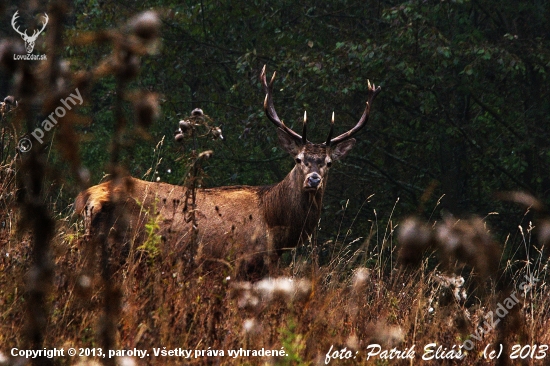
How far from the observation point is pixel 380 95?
1361 centimetres

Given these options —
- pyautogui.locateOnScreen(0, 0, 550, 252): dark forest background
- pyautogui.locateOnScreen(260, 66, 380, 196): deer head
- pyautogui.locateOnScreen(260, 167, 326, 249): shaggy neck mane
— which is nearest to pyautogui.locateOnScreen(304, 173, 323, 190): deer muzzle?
pyautogui.locateOnScreen(260, 66, 380, 196): deer head

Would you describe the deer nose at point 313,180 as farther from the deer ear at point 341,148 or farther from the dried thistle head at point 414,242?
the dried thistle head at point 414,242

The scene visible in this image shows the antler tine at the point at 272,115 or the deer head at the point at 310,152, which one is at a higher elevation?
the antler tine at the point at 272,115

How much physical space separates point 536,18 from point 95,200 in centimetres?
907

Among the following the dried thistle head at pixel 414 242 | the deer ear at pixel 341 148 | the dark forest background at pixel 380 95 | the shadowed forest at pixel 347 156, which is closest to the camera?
the dried thistle head at pixel 414 242

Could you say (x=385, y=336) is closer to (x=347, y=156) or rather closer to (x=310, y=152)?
(x=310, y=152)

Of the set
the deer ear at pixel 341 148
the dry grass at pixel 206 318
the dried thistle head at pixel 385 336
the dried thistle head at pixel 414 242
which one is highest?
the deer ear at pixel 341 148

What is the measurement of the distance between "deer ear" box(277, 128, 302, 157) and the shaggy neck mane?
0.43 meters

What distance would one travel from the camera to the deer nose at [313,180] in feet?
24.1

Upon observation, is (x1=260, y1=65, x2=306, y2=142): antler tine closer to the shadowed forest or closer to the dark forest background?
the shadowed forest

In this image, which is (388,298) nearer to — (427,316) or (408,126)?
(427,316)

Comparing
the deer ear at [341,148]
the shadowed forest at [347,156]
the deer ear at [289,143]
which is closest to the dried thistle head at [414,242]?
the shadowed forest at [347,156]

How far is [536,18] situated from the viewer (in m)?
13.7

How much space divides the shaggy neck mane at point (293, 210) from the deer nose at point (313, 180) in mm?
305
